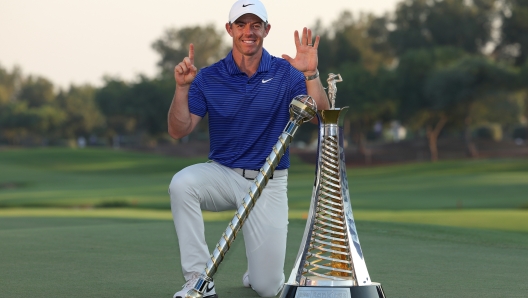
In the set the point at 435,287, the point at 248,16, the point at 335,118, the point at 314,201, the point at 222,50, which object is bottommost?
the point at 435,287

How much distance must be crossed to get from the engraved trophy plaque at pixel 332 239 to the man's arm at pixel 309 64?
1.30 meters

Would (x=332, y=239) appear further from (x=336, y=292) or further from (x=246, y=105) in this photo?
(x=246, y=105)

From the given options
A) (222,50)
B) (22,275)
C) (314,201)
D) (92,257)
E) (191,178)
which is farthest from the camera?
(222,50)

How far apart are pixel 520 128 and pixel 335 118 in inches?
2653

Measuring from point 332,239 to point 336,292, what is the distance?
273 millimetres

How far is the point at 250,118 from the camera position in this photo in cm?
598

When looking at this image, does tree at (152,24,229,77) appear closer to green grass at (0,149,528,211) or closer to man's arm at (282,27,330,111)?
green grass at (0,149,528,211)

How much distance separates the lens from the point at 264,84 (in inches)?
236

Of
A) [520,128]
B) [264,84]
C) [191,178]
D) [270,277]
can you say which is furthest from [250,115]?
[520,128]

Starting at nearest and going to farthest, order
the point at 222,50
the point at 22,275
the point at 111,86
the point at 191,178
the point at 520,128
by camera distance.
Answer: the point at 191,178 → the point at 22,275 → the point at 520,128 → the point at 111,86 → the point at 222,50

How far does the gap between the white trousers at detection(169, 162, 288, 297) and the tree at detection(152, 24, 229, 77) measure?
10310cm

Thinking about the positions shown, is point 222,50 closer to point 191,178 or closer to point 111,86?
point 111,86

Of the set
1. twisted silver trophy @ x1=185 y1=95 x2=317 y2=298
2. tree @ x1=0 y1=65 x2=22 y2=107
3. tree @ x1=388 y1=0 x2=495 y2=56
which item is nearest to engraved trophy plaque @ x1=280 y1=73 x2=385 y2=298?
twisted silver trophy @ x1=185 y1=95 x2=317 y2=298

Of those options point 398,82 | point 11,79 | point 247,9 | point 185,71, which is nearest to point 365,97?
point 398,82
